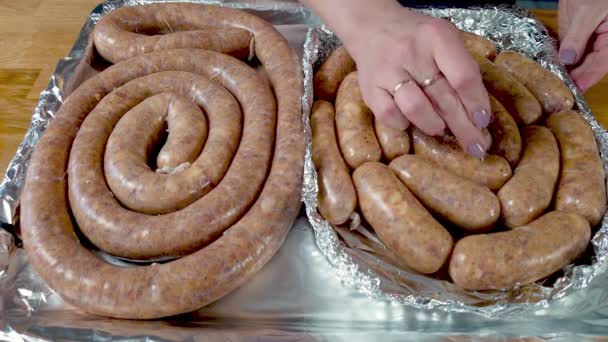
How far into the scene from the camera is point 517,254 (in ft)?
4.76

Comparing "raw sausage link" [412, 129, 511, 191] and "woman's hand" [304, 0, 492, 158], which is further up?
"woman's hand" [304, 0, 492, 158]

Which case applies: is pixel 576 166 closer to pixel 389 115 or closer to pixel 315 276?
pixel 389 115

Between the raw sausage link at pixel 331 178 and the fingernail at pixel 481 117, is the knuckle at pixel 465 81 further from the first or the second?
the raw sausage link at pixel 331 178

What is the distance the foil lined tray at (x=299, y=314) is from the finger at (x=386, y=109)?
290 mm

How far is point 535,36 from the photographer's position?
7.58ft

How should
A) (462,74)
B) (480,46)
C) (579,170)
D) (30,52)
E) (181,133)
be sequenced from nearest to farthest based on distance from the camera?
(462,74) → (579,170) → (181,133) → (480,46) → (30,52)

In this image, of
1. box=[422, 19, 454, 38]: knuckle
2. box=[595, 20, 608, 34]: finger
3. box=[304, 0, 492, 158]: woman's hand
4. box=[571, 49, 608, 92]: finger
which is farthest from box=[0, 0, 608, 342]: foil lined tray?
box=[595, 20, 608, 34]: finger

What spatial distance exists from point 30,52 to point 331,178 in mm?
1776

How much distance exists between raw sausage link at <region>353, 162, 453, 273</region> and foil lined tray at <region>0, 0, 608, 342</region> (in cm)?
13

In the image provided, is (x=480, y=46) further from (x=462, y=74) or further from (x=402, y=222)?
(x=402, y=222)

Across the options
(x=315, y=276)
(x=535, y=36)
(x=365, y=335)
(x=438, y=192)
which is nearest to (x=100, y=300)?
(x=315, y=276)

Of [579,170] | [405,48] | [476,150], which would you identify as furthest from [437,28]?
[579,170]

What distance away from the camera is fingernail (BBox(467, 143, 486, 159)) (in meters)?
1.54

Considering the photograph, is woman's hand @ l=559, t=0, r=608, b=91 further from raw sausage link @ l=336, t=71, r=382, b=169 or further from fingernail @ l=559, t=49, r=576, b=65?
raw sausage link @ l=336, t=71, r=382, b=169
